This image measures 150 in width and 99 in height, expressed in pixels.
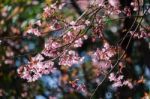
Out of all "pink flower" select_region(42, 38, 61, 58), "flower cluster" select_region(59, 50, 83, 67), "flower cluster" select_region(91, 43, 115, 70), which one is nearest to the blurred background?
"flower cluster" select_region(91, 43, 115, 70)

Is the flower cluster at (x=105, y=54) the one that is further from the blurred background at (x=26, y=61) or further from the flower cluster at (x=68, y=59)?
the blurred background at (x=26, y=61)

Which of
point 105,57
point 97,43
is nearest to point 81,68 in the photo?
point 97,43

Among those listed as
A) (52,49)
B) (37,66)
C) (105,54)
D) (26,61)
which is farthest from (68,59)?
(26,61)

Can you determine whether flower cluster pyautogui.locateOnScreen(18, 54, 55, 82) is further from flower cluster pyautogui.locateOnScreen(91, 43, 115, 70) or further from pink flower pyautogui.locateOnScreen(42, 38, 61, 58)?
flower cluster pyautogui.locateOnScreen(91, 43, 115, 70)

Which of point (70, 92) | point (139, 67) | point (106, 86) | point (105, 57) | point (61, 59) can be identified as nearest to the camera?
point (61, 59)

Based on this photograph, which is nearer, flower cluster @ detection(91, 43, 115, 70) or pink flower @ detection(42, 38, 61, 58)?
pink flower @ detection(42, 38, 61, 58)

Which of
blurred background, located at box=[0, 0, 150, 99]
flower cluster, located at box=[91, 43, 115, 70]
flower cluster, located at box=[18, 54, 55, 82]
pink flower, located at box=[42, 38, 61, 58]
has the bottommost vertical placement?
blurred background, located at box=[0, 0, 150, 99]

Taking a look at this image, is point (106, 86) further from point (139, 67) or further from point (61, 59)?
point (61, 59)

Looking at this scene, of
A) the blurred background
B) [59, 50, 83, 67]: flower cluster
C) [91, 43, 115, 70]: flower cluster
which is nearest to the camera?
[59, 50, 83, 67]: flower cluster

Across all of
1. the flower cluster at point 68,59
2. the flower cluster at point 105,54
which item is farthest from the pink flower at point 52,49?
the flower cluster at point 105,54

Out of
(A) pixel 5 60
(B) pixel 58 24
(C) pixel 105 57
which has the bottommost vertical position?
(A) pixel 5 60

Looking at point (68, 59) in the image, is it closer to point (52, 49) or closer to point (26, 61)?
point (52, 49)
